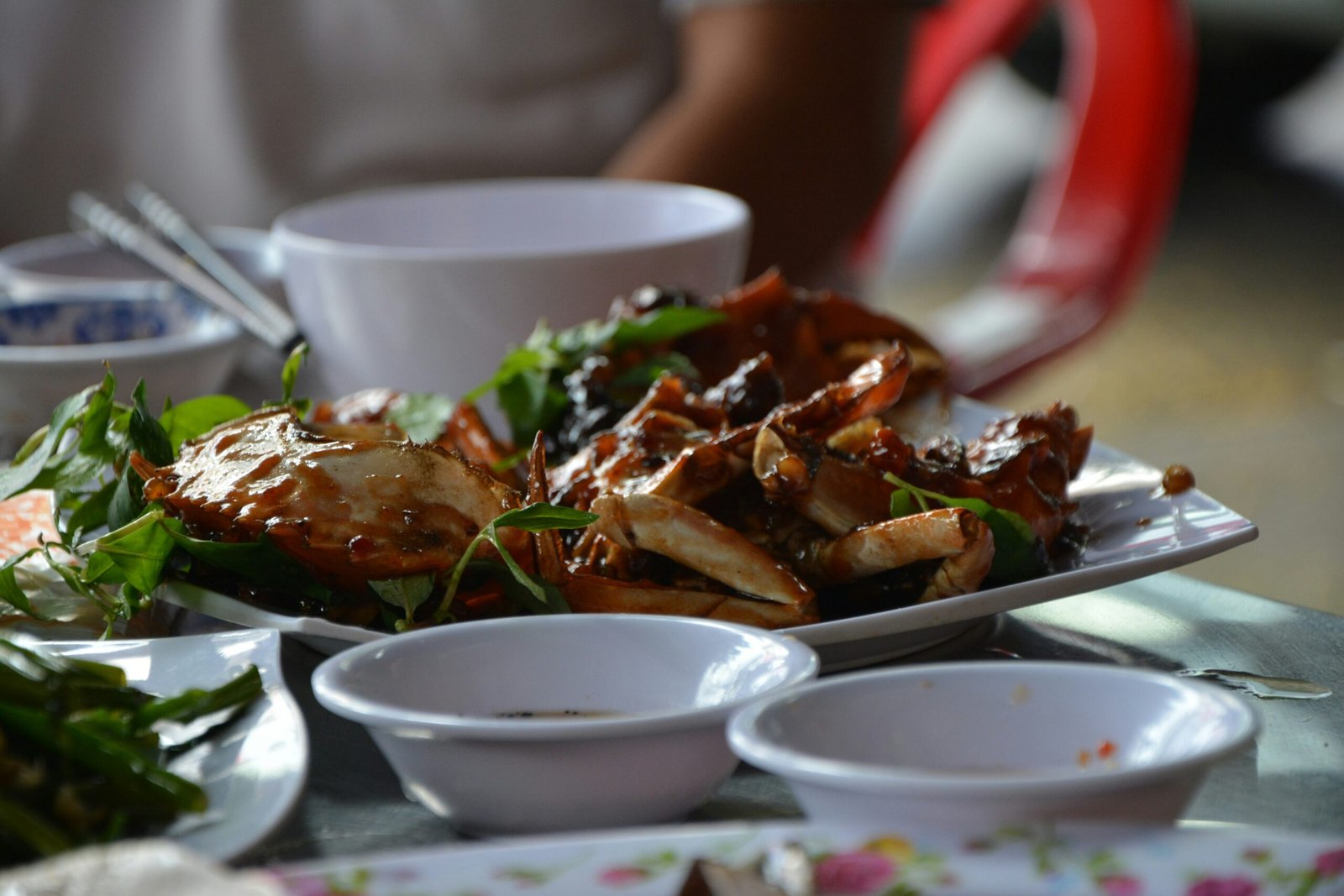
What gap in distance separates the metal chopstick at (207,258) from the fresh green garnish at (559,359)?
0.41 m

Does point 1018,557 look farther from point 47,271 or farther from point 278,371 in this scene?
point 47,271

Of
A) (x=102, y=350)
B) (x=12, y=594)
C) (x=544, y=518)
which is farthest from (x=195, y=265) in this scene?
(x=544, y=518)

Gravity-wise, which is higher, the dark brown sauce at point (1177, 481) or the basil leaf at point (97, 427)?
the basil leaf at point (97, 427)

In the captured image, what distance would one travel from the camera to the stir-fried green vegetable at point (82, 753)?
1.72ft

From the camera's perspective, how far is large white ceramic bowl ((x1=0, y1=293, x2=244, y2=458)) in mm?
1190

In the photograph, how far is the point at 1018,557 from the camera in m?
0.78

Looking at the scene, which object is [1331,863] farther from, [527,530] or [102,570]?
[102,570]

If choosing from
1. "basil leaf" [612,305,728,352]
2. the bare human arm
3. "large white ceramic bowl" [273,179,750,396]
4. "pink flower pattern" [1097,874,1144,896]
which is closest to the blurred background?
the bare human arm

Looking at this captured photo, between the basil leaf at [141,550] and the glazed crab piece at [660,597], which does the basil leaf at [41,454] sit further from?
the glazed crab piece at [660,597]

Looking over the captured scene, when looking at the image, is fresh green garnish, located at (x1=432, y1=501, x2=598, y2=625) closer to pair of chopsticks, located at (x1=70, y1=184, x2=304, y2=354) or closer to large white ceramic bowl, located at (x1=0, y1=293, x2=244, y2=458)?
large white ceramic bowl, located at (x1=0, y1=293, x2=244, y2=458)

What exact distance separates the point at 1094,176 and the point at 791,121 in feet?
1.81

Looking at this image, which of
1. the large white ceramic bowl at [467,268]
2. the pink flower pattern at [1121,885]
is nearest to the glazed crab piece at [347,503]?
the pink flower pattern at [1121,885]

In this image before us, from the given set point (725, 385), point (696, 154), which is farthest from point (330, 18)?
point (725, 385)

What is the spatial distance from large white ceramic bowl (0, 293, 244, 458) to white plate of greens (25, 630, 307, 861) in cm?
49
